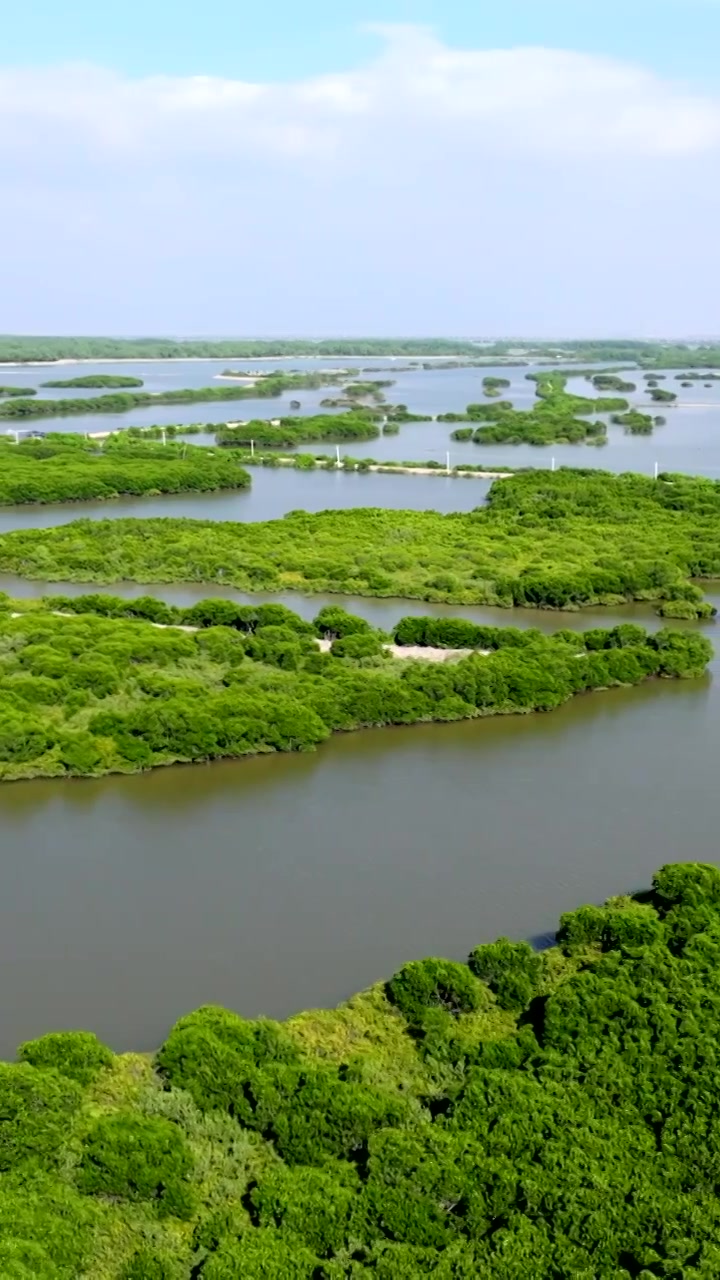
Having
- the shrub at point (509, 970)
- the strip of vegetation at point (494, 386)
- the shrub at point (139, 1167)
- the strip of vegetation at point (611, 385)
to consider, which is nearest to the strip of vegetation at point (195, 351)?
the strip of vegetation at point (494, 386)

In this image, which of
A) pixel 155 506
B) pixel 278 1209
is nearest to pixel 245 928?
pixel 278 1209

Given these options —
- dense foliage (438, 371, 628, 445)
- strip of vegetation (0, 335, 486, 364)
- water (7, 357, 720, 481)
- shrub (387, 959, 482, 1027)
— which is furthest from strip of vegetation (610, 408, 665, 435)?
strip of vegetation (0, 335, 486, 364)

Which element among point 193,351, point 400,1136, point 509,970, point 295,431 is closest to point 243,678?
point 509,970

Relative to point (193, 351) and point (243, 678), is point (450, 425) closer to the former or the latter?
point (243, 678)

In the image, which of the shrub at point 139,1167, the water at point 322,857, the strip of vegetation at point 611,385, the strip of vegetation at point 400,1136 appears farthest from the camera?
the strip of vegetation at point 611,385

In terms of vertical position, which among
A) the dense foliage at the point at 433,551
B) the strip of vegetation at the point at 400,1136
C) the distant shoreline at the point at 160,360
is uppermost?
the distant shoreline at the point at 160,360

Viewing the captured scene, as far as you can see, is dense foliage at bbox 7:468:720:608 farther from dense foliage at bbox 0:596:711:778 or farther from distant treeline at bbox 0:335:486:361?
distant treeline at bbox 0:335:486:361

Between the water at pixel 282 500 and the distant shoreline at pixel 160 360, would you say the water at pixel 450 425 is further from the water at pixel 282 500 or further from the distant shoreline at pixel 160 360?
the distant shoreline at pixel 160 360

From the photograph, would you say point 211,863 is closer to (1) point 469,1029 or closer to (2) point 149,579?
(1) point 469,1029
